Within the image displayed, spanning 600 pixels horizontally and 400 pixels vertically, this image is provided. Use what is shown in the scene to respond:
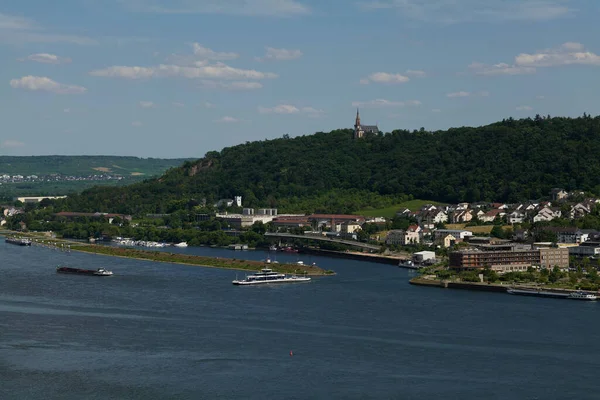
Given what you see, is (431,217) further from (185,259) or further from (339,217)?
(185,259)

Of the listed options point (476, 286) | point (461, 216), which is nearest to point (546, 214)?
point (461, 216)

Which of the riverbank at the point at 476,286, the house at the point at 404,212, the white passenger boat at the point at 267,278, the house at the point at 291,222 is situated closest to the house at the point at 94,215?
the house at the point at 291,222

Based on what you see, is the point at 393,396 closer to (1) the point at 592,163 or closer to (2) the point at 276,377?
(2) the point at 276,377

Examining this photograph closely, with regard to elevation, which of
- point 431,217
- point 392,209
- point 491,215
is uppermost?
point 392,209

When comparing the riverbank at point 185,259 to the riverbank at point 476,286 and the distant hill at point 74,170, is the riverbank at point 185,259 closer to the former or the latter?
the riverbank at point 476,286

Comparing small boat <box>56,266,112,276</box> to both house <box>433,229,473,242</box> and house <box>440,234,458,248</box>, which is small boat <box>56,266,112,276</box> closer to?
house <box>440,234,458,248</box>

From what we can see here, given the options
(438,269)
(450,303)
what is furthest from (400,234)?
(450,303)
